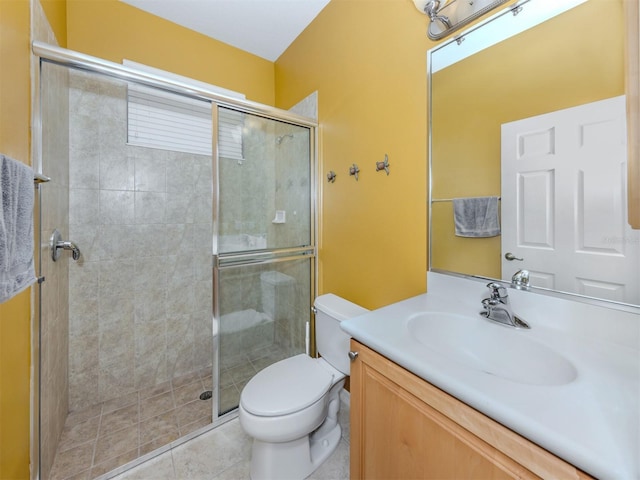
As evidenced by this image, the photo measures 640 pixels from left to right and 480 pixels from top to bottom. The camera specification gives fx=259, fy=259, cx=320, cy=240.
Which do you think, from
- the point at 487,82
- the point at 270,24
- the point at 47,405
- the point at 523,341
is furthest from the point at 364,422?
the point at 270,24

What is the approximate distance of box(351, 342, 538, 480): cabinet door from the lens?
1.82ft

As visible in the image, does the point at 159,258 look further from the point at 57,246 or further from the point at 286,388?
the point at 286,388

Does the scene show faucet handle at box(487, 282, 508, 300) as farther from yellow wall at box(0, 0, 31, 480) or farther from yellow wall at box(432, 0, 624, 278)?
yellow wall at box(0, 0, 31, 480)

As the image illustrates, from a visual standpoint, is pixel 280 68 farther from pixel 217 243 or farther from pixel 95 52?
pixel 217 243

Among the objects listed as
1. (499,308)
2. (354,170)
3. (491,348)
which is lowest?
(491,348)

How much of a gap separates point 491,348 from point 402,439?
0.43 m

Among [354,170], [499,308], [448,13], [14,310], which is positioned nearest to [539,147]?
[499,308]

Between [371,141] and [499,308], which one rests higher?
[371,141]

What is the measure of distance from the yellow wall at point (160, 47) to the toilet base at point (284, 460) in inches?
97.9

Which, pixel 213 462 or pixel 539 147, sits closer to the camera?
pixel 539 147

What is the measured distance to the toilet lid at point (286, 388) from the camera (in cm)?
112

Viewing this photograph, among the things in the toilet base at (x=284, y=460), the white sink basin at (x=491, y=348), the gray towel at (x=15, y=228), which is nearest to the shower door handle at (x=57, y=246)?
the gray towel at (x=15, y=228)

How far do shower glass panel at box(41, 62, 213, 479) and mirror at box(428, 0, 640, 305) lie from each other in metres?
1.71

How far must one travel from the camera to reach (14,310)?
0.91 metres
